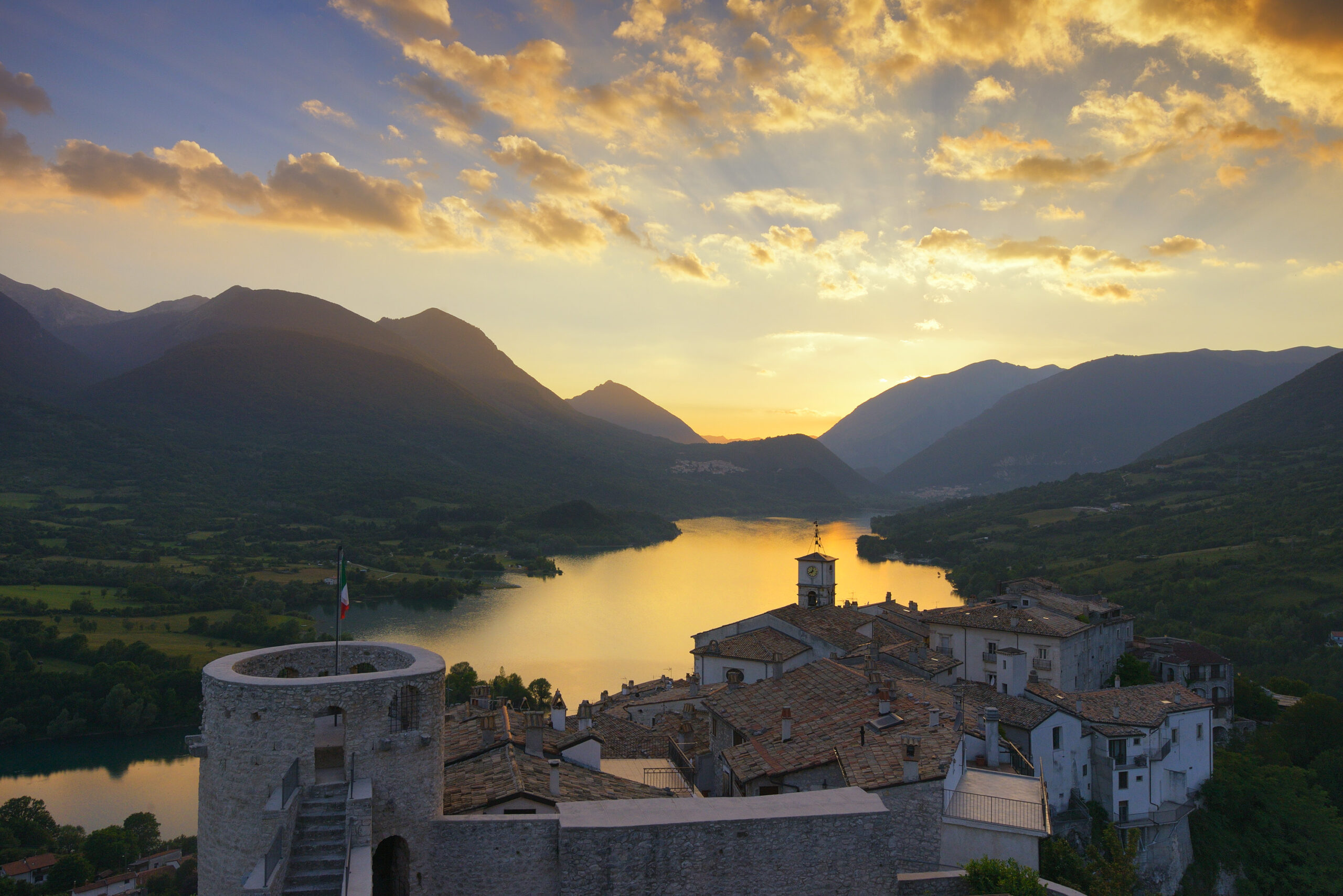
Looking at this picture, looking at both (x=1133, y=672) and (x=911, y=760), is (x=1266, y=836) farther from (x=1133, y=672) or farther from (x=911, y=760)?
(x=911, y=760)

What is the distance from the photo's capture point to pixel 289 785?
10.6 meters

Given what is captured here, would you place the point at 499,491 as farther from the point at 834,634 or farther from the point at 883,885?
the point at 883,885

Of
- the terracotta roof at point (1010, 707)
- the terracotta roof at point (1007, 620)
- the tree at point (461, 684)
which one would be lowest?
the tree at point (461, 684)

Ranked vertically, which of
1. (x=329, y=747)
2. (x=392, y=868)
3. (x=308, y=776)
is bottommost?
(x=392, y=868)

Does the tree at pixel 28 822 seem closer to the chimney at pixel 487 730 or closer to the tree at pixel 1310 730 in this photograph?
the chimney at pixel 487 730

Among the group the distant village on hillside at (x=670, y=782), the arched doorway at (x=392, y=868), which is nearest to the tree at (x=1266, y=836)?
the distant village on hillside at (x=670, y=782)

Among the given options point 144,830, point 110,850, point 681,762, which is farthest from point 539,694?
point 681,762

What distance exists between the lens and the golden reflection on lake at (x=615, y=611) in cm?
6569

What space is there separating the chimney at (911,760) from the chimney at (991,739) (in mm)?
5610

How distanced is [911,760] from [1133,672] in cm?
3714

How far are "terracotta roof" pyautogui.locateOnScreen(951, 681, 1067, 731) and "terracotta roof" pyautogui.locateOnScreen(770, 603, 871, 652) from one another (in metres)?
5.73

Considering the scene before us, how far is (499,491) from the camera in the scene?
19888cm

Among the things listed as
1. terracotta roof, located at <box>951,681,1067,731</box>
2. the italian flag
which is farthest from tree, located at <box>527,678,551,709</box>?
the italian flag

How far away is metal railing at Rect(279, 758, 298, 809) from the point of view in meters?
10.5
